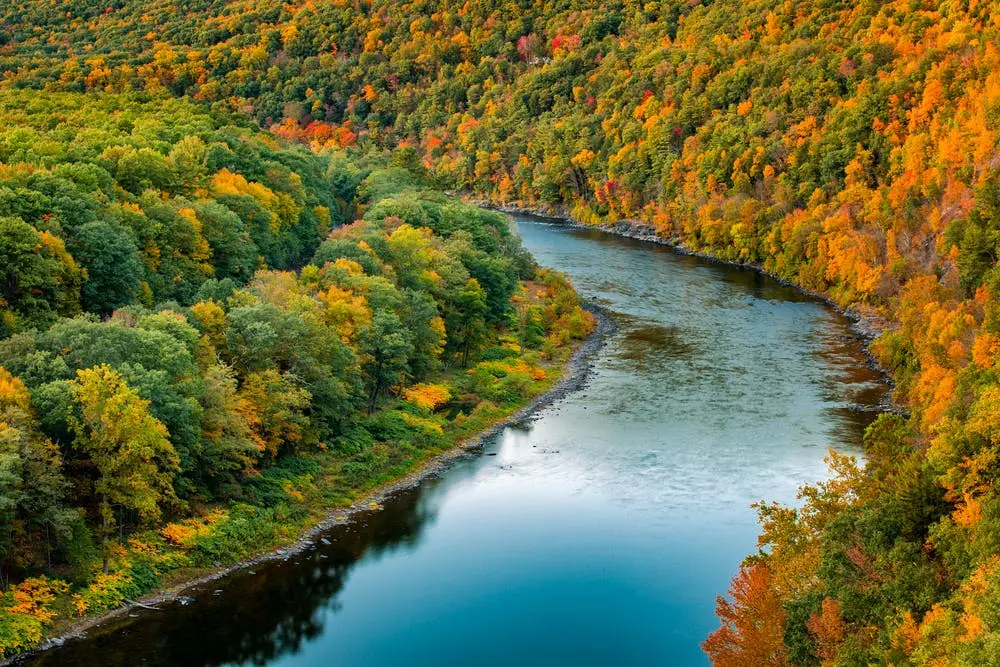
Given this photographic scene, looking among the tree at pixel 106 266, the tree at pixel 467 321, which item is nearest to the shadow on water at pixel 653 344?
the tree at pixel 467 321

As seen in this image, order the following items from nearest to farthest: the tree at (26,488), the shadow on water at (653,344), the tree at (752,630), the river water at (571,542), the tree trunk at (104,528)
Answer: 1. the tree at (752,630)
2. the tree at (26,488)
3. the river water at (571,542)
4. the tree trunk at (104,528)
5. the shadow on water at (653,344)

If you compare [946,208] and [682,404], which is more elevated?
[946,208]

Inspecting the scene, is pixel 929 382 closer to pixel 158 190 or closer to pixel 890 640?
pixel 890 640

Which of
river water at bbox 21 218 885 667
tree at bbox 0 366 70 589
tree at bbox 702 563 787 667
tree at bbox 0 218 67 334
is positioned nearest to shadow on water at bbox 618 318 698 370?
river water at bbox 21 218 885 667

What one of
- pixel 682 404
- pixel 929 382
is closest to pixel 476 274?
pixel 682 404

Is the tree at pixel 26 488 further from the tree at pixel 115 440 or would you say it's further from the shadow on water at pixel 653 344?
the shadow on water at pixel 653 344

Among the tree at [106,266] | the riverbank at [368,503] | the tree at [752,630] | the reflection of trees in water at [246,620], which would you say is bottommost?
the reflection of trees in water at [246,620]

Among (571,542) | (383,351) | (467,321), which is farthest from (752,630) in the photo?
(467,321)

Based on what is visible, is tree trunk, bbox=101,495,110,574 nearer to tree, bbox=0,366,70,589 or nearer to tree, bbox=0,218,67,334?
tree, bbox=0,366,70,589

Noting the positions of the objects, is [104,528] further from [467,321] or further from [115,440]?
[467,321]
